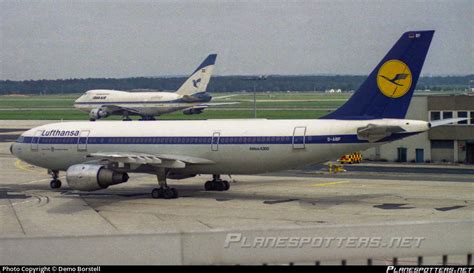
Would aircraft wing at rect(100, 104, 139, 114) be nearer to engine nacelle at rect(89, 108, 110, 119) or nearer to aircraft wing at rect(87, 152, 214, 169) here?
engine nacelle at rect(89, 108, 110, 119)

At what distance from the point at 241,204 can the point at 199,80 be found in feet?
235

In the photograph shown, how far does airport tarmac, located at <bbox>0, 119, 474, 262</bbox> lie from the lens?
31.9 m

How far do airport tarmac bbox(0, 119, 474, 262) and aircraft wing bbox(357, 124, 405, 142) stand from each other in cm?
333

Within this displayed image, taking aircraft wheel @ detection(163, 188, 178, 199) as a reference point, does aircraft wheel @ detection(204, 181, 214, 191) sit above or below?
below

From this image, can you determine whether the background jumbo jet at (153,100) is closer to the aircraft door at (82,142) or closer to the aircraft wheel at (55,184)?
the aircraft wheel at (55,184)

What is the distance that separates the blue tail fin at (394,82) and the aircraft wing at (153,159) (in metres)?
8.79

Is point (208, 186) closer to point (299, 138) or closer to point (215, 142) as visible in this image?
point (215, 142)

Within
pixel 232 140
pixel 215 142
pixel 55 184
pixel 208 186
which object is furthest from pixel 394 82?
pixel 55 184

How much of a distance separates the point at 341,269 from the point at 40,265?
4.26 meters

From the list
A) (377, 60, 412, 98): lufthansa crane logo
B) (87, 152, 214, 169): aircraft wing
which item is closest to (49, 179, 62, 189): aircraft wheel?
(87, 152, 214, 169): aircraft wing

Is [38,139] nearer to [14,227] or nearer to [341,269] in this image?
[14,227]

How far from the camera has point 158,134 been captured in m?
41.7

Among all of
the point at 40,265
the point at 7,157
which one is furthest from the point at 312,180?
the point at 40,265

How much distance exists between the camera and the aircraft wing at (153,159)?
1517 inches
